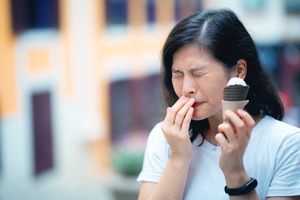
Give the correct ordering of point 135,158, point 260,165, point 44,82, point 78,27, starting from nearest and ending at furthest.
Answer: point 260,165
point 135,158
point 44,82
point 78,27

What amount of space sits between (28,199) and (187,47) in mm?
6056

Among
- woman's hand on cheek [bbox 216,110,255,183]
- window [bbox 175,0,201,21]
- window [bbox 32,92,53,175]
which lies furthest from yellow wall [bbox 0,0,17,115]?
window [bbox 175,0,201,21]

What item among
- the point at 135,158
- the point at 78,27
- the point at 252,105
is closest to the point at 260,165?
the point at 252,105

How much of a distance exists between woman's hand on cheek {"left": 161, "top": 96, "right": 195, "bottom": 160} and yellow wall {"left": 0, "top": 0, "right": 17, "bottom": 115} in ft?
17.0

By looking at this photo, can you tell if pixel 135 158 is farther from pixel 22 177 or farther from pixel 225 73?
pixel 225 73

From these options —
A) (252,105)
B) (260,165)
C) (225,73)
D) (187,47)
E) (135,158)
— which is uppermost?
(187,47)

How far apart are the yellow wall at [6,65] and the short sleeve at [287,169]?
18.0 feet

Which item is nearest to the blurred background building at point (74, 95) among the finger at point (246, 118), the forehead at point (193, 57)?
the forehead at point (193, 57)

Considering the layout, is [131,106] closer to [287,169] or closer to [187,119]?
[187,119]

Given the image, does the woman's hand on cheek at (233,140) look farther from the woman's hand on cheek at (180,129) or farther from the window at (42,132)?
the window at (42,132)

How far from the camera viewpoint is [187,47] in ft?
5.50

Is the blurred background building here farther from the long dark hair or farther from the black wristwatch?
the black wristwatch

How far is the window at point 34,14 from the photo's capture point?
6758 millimetres

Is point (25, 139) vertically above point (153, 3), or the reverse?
point (153, 3)
